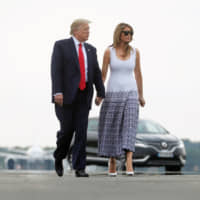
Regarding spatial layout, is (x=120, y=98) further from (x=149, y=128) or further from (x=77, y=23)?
(x=149, y=128)

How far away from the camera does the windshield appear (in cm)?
1531

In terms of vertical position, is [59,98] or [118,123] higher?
[59,98]

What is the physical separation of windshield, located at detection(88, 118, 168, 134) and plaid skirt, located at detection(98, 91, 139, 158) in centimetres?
528

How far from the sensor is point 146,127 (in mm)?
15555

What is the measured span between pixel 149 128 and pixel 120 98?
591 centimetres

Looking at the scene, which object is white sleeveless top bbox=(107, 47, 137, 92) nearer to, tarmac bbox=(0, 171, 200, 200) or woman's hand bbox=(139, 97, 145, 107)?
woman's hand bbox=(139, 97, 145, 107)

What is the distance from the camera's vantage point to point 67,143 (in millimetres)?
9078

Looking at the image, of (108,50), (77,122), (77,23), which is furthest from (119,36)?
(77,122)

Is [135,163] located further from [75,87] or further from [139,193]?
[139,193]

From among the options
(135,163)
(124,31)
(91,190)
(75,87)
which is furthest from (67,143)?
(135,163)

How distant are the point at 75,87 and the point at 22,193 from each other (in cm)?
295

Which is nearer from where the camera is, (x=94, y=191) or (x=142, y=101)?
(x=94, y=191)

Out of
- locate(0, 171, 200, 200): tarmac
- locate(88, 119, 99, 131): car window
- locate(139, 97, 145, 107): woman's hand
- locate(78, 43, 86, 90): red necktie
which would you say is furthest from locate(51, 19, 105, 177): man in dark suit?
locate(88, 119, 99, 131): car window

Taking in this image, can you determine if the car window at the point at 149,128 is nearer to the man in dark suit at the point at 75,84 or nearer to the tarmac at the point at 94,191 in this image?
the man in dark suit at the point at 75,84
